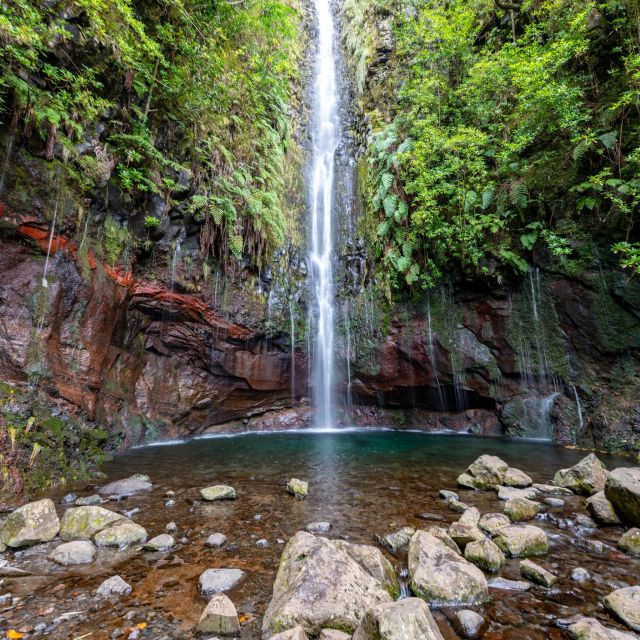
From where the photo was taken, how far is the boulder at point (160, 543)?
11.7 feet

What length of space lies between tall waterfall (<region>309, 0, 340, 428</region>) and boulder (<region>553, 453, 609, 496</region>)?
8880 millimetres

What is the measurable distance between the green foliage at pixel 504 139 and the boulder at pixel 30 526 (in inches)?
415

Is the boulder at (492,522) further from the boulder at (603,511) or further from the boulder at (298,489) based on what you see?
the boulder at (298,489)

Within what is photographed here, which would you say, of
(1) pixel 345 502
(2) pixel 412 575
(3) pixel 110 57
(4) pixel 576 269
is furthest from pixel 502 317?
(3) pixel 110 57

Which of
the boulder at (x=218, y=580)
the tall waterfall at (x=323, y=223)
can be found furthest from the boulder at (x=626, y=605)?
the tall waterfall at (x=323, y=223)

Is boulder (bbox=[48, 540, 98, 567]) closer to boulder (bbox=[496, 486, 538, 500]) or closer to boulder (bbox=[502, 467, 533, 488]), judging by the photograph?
boulder (bbox=[496, 486, 538, 500])

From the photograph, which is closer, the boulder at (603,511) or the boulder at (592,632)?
the boulder at (592,632)

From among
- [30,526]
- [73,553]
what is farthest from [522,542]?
[30,526]

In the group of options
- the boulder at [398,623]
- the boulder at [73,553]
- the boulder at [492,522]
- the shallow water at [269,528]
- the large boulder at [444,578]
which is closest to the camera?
the boulder at [398,623]

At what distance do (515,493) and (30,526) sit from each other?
6044mm

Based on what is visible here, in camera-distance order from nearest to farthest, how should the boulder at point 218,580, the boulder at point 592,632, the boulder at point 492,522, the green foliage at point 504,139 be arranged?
the boulder at point 592,632, the boulder at point 218,580, the boulder at point 492,522, the green foliage at point 504,139

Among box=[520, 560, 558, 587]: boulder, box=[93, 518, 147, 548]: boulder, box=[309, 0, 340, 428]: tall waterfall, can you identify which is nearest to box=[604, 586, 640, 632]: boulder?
box=[520, 560, 558, 587]: boulder

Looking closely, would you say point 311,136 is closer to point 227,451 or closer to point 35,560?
point 227,451

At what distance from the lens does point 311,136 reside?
1697 cm
